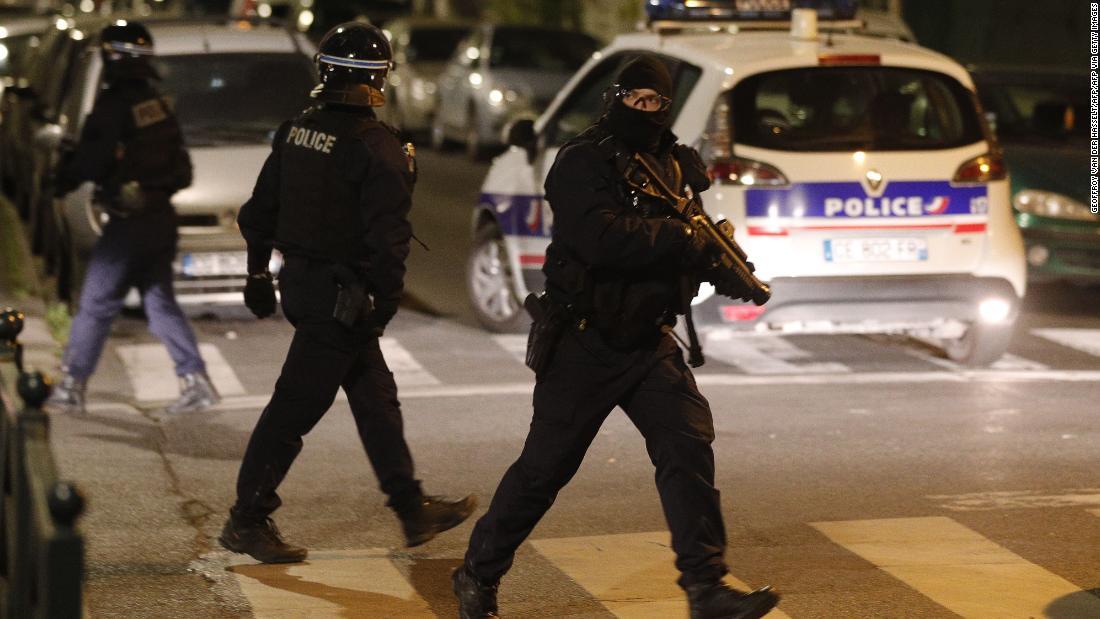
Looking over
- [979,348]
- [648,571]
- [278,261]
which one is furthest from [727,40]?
[648,571]

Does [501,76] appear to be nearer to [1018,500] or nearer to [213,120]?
[213,120]

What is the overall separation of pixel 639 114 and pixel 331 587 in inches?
72.5

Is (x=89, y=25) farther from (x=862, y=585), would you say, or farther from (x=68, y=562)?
(x=68, y=562)

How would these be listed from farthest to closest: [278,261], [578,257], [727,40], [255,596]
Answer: [278,261] → [727,40] → [255,596] → [578,257]

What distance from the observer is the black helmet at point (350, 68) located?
6195mm

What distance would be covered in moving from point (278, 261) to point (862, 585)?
18.5 ft

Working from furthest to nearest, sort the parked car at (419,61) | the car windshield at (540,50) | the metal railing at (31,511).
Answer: the parked car at (419,61), the car windshield at (540,50), the metal railing at (31,511)

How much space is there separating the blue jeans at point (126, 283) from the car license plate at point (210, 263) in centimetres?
216

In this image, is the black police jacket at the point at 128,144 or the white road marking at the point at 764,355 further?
the white road marking at the point at 764,355

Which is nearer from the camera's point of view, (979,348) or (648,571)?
(648,571)

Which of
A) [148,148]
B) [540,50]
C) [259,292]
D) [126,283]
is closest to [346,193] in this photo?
[259,292]

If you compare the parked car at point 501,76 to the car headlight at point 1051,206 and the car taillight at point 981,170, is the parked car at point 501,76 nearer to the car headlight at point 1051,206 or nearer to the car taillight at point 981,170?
the car headlight at point 1051,206

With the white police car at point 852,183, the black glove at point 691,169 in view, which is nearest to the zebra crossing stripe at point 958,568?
the black glove at point 691,169

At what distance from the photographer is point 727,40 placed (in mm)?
9922
